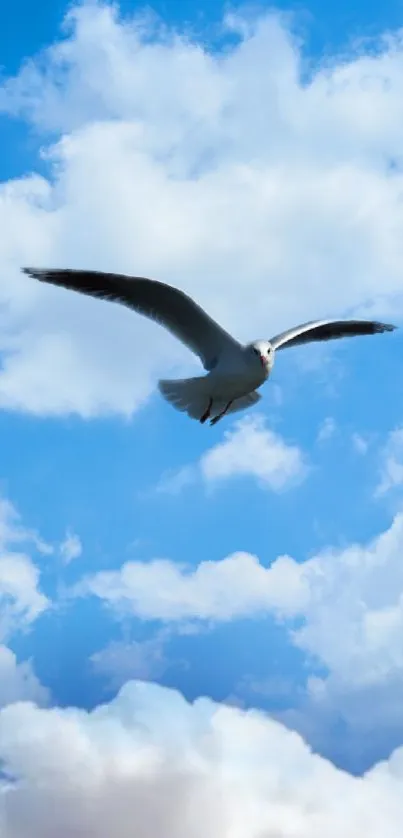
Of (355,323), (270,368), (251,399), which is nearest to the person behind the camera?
(270,368)

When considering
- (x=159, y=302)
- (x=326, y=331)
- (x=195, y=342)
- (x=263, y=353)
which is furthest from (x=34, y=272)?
(x=326, y=331)

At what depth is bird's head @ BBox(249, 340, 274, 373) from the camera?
991cm

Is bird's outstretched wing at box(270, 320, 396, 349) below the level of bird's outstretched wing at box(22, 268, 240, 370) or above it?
above

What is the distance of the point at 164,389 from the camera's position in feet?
34.5

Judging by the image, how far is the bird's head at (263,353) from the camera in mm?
9906

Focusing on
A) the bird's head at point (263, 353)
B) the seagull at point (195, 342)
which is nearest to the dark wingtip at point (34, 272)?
the seagull at point (195, 342)

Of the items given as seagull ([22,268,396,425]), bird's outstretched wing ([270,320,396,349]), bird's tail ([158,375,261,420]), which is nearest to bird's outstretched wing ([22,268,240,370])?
seagull ([22,268,396,425])

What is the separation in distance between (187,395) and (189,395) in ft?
0.06

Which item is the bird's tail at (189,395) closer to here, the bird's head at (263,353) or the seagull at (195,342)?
the seagull at (195,342)

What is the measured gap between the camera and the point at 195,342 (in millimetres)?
10484

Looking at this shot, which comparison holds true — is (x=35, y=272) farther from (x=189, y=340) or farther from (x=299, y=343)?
(x=299, y=343)

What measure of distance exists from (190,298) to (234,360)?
0.62m

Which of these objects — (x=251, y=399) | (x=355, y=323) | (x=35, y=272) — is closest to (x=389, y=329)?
(x=355, y=323)

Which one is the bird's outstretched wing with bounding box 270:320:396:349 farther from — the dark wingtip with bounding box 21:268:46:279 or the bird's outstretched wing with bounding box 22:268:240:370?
the dark wingtip with bounding box 21:268:46:279
